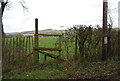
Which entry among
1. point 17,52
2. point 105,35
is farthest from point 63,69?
point 105,35

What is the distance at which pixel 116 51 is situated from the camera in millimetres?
11953

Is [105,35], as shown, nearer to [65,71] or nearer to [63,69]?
[63,69]

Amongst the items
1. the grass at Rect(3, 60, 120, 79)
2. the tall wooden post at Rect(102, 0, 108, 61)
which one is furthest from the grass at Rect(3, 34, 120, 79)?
the tall wooden post at Rect(102, 0, 108, 61)

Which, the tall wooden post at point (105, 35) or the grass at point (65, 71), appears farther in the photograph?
the tall wooden post at point (105, 35)

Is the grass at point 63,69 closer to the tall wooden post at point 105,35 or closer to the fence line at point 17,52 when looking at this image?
the fence line at point 17,52

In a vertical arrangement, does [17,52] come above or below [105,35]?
below

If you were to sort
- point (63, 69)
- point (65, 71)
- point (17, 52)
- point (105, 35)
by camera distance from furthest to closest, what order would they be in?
point (105, 35) → point (17, 52) → point (63, 69) → point (65, 71)

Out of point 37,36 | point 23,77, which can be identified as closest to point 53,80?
point 23,77

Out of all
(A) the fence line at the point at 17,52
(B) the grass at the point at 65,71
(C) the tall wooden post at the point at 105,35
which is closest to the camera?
(B) the grass at the point at 65,71

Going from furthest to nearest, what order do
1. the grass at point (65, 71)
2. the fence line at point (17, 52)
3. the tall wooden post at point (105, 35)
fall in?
the tall wooden post at point (105, 35), the fence line at point (17, 52), the grass at point (65, 71)

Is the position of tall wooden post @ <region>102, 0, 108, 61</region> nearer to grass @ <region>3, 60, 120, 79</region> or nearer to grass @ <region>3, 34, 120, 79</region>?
grass @ <region>3, 34, 120, 79</region>

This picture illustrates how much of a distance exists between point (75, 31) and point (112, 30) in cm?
238

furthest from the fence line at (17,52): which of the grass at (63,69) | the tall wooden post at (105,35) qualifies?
the tall wooden post at (105,35)

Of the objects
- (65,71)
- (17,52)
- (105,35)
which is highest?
(105,35)
